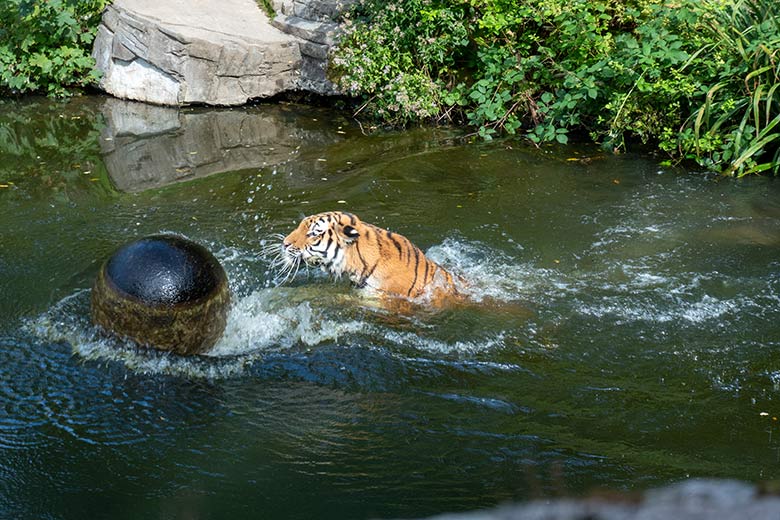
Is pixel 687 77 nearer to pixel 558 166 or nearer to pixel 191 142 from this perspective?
pixel 558 166

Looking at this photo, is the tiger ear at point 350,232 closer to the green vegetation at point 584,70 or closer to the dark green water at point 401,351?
the dark green water at point 401,351

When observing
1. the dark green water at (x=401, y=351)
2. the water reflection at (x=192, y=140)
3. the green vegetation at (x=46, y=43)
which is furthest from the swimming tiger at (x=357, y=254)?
the green vegetation at (x=46, y=43)

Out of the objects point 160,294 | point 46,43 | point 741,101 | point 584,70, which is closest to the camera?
point 160,294

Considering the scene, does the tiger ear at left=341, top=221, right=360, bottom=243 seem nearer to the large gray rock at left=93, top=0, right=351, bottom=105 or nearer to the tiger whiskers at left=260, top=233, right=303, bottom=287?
the tiger whiskers at left=260, top=233, right=303, bottom=287

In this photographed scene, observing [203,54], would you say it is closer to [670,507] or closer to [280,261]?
[280,261]

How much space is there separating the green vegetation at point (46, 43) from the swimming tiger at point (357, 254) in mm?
6113

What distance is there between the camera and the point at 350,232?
17.1 ft

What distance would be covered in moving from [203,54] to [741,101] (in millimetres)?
5888

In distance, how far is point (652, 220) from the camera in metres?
6.97

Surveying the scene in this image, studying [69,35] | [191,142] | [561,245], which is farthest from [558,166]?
[69,35]

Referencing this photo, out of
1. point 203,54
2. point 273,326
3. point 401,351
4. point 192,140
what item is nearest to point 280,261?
point 273,326

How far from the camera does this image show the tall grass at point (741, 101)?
25.9ft

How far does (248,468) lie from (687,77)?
6.25 m

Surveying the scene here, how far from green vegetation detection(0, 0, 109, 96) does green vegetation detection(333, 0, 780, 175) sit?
10.4 ft
